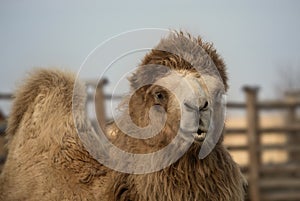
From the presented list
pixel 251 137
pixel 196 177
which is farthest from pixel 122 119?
pixel 251 137

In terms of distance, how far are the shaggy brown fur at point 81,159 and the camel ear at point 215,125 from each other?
0.05 metres

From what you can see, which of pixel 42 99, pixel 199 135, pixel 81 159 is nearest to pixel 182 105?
pixel 199 135

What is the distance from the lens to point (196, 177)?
9.38 feet

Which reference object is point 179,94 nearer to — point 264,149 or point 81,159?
point 81,159

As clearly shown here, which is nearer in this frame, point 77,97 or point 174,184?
point 174,184

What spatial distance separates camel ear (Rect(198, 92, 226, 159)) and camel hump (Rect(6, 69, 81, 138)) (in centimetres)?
108

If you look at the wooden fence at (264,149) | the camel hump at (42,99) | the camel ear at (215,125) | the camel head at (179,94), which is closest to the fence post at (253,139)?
the wooden fence at (264,149)

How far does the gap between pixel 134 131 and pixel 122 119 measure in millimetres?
142

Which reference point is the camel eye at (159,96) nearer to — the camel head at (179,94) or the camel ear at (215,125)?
the camel head at (179,94)

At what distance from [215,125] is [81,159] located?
2.94 ft

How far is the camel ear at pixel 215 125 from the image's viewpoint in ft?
9.11

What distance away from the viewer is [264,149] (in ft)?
30.0

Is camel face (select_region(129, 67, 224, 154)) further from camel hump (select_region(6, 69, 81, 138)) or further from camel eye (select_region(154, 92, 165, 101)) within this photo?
camel hump (select_region(6, 69, 81, 138))

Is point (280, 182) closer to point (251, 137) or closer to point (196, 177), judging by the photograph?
point (251, 137)
